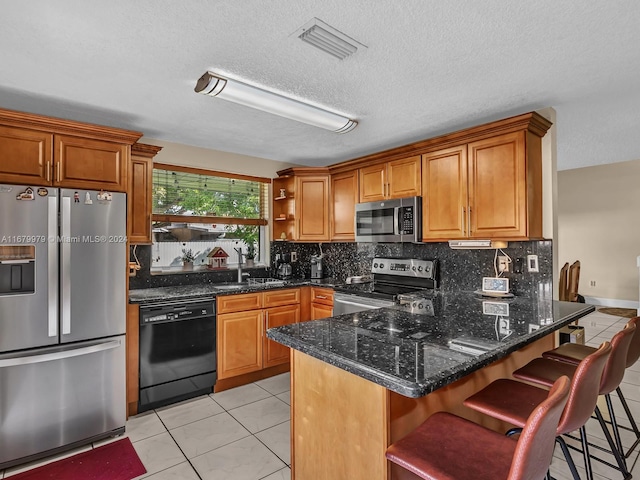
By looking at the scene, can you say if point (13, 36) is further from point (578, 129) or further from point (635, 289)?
point (635, 289)

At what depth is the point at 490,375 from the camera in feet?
6.50

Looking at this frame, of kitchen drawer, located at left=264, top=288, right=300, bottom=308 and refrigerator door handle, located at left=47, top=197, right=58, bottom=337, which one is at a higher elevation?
refrigerator door handle, located at left=47, top=197, right=58, bottom=337

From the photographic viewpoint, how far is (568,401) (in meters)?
1.33

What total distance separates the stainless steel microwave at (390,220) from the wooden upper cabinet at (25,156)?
2.70 m

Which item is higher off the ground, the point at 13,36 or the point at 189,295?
the point at 13,36

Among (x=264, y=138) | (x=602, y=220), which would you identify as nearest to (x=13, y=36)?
(x=264, y=138)

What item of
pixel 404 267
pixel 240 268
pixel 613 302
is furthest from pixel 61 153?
pixel 613 302

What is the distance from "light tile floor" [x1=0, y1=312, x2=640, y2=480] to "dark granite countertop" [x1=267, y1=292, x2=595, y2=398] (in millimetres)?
959

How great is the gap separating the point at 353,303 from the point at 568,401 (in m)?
2.19

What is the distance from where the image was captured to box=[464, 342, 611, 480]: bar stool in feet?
4.28

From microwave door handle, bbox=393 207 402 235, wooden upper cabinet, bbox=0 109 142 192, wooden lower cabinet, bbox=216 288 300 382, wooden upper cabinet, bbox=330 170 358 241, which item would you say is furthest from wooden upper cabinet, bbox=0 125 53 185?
microwave door handle, bbox=393 207 402 235

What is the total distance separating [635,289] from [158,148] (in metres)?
8.39

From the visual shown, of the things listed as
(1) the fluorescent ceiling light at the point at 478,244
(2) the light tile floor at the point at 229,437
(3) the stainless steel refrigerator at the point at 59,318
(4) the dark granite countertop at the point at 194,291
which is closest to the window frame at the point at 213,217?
(4) the dark granite countertop at the point at 194,291

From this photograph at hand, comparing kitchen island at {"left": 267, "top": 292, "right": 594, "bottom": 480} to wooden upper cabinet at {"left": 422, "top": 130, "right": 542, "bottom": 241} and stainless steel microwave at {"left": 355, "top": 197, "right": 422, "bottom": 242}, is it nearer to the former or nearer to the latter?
wooden upper cabinet at {"left": 422, "top": 130, "right": 542, "bottom": 241}
